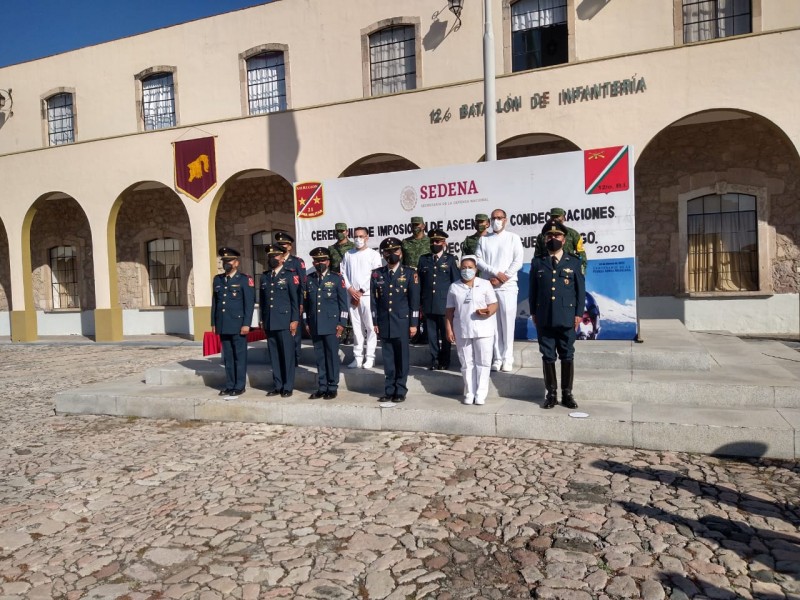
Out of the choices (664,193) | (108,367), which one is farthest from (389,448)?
(664,193)

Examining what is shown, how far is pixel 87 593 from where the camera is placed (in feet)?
10.5

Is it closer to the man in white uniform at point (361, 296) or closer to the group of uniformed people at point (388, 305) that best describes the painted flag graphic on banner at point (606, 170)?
the group of uniformed people at point (388, 305)

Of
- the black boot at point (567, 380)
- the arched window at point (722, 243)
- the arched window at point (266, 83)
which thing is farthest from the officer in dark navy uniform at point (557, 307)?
the arched window at point (266, 83)

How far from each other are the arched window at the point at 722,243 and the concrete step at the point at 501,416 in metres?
7.15

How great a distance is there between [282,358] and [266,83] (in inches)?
370

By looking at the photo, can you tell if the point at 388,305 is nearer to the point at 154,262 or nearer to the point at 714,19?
the point at 714,19

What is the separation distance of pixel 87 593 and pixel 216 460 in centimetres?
224

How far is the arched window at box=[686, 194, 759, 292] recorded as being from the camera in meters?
11.8

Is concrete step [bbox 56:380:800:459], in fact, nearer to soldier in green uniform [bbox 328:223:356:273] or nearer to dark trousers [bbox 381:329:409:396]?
dark trousers [bbox 381:329:409:396]

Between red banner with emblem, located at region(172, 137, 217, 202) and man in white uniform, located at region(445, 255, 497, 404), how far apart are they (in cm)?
993

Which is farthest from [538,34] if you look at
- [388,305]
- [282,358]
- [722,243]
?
[282,358]

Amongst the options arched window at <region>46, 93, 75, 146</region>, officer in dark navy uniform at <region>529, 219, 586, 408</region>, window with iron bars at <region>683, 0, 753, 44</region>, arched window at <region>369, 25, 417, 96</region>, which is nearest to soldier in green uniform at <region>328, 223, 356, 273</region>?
officer in dark navy uniform at <region>529, 219, 586, 408</region>

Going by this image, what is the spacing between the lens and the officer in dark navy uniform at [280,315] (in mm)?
7047

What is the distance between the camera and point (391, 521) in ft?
12.8
